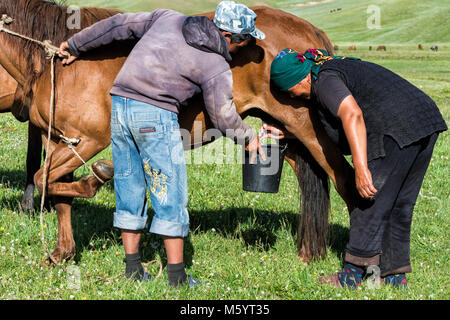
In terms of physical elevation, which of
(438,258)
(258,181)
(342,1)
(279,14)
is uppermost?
(342,1)

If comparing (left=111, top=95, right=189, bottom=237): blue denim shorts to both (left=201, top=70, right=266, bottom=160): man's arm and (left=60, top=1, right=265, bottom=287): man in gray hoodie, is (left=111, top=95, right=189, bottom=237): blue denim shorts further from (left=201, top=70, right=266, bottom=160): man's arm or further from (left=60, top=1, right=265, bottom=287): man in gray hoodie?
(left=201, top=70, right=266, bottom=160): man's arm

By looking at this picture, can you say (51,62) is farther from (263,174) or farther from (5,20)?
(263,174)

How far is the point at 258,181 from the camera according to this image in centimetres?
476

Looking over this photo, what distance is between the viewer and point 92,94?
13.1 ft

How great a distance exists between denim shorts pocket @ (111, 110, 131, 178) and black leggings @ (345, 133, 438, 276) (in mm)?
1712

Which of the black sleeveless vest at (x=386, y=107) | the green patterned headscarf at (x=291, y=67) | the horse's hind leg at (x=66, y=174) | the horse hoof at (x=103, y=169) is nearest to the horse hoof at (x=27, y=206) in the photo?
the horse's hind leg at (x=66, y=174)

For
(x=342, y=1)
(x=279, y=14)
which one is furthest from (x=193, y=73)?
(x=342, y=1)

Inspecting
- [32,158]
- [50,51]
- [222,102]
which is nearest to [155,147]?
[222,102]

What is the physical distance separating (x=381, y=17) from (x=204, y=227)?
93081mm

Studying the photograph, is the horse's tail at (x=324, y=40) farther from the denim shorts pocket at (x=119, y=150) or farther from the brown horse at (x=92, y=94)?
the denim shorts pocket at (x=119, y=150)

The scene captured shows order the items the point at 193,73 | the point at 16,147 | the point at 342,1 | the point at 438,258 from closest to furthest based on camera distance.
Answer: the point at 193,73 → the point at 438,258 → the point at 16,147 → the point at 342,1

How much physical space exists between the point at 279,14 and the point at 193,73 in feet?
4.24

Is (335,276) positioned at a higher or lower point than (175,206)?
lower

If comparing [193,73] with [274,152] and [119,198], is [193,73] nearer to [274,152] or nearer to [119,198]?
[119,198]
